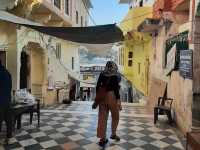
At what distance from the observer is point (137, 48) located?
15859mm

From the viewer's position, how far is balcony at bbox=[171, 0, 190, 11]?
22.3 ft

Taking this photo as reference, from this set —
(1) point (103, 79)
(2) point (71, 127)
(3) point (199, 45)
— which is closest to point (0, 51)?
(2) point (71, 127)

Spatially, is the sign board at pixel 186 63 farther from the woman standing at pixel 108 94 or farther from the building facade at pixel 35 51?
the building facade at pixel 35 51

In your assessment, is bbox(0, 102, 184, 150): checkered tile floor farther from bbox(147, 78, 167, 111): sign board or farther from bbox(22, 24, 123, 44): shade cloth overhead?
bbox(22, 24, 123, 44): shade cloth overhead

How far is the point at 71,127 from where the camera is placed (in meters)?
6.65

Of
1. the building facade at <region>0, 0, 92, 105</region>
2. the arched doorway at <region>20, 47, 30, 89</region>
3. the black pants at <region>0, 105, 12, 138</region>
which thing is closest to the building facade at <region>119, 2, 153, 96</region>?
the building facade at <region>0, 0, 92, 105</region>

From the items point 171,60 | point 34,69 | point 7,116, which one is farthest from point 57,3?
point 7,116

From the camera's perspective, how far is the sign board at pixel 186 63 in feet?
18.1

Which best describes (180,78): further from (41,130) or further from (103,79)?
(41,130)

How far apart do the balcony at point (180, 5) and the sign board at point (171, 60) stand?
3.95ft

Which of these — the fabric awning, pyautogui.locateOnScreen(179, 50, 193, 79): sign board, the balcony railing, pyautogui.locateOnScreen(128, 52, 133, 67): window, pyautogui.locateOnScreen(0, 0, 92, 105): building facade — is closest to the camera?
pyautogui.locateOnScreen(179, 50, 193, 79): sign board

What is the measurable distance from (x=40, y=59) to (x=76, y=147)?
18.6ft

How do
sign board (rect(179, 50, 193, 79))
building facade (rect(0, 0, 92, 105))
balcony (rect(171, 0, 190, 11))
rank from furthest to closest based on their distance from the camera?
building facade (rect(0, 0, 92, 105)) → balcony (rect(171, 0, 190, 11)) → sign board (rect(179, 50, 193, 79))

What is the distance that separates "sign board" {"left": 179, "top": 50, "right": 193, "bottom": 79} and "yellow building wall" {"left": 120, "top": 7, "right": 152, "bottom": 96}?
13.7ft
